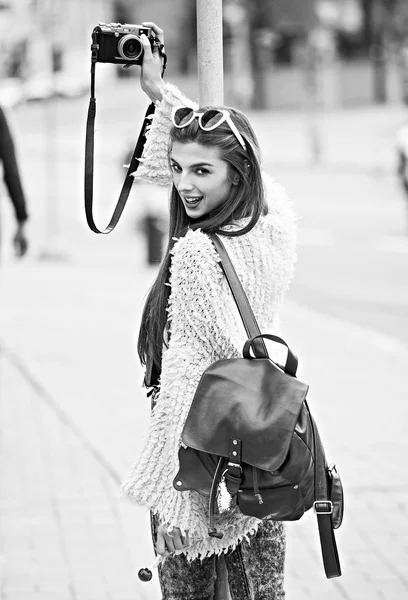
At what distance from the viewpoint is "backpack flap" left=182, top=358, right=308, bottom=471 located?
8.09 feet

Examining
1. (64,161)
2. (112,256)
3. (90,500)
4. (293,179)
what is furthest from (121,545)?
(64,161)

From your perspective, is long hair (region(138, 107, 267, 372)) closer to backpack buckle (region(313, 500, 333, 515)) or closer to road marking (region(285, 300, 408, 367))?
backpack buckle (region(313, 500, 333, 515))

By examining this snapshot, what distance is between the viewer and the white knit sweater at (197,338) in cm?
262

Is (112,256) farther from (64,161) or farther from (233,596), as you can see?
(64,161)

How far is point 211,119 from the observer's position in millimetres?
2727

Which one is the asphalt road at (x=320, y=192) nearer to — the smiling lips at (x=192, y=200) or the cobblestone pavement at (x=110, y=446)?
the smiling lips at (x=192, y=200)

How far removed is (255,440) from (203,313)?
0.32 m

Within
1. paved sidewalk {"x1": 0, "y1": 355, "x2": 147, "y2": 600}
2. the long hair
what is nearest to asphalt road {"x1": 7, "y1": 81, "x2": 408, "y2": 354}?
the long hair

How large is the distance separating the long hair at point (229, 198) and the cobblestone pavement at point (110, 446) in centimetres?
178

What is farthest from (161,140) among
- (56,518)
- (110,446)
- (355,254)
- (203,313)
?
(355,254)

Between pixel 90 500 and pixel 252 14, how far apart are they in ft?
153

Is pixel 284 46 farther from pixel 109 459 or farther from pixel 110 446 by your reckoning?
pixel 109 459

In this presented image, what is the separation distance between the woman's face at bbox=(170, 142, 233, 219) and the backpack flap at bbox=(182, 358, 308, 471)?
41 centimetres

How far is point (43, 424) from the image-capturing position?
6.43 metres
